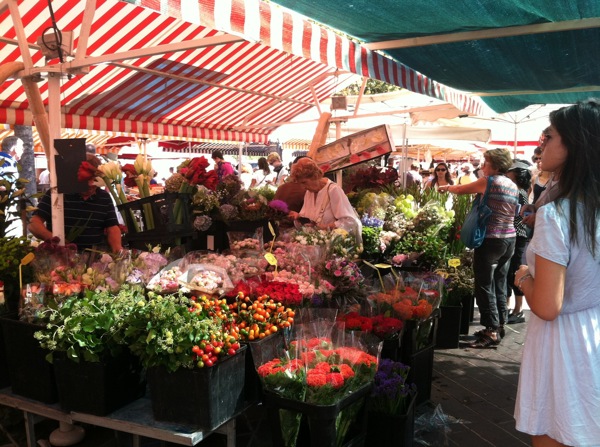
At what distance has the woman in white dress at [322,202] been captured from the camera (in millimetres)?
4555

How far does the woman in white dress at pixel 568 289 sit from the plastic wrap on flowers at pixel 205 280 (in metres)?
1.56

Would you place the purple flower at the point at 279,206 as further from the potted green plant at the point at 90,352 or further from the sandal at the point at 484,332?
the potted green plant at the point at 90,352

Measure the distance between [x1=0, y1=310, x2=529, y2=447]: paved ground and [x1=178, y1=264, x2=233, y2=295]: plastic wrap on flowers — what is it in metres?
0.78

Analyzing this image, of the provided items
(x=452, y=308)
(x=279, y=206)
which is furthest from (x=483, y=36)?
(x=452, y=308)

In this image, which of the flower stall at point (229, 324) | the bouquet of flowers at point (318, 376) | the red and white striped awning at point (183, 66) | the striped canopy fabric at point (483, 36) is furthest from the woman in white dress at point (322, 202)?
the bouquet of flowers at point (318, 376)

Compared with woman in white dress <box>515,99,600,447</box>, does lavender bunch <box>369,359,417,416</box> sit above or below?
below

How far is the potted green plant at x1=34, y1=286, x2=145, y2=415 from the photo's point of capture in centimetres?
240

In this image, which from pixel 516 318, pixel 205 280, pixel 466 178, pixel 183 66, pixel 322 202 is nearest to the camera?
pixel 205 280

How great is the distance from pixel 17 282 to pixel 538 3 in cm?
358

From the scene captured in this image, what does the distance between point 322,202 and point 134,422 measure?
267 cm

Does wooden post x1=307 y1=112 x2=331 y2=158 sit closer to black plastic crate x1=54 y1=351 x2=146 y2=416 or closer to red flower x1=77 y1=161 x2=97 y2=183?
red flower x1=77 y1=161 x2=97 y2=183

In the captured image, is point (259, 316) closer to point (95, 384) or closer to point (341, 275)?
point (95, 384)

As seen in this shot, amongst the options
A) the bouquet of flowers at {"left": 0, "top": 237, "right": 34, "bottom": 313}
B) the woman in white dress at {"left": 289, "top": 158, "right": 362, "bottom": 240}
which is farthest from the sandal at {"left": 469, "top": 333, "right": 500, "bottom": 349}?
the bouquet of flowers at {"left": 0, "top": 237, "right": 34, "bottom": 313}

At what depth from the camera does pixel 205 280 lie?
2.93 metres
